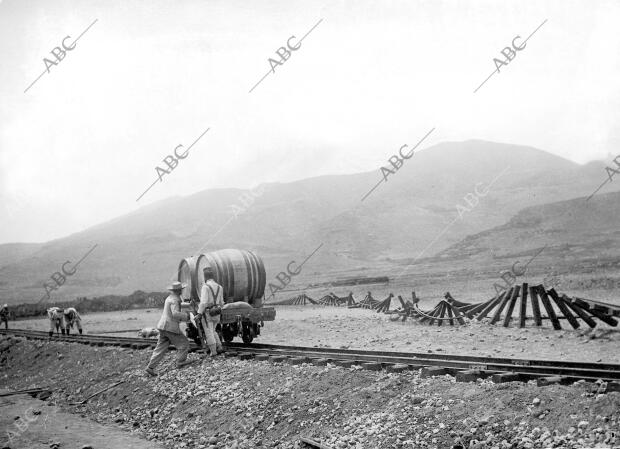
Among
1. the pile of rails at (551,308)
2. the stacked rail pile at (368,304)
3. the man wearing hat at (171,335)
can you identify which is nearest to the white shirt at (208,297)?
the man wearing hat at (171,335)

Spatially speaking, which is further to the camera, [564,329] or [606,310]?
[564,329]

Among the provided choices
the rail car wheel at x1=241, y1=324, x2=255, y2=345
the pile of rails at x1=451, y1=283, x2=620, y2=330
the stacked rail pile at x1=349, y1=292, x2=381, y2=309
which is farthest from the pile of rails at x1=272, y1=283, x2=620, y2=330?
the rail car wheel at x1=241, y1=324, x2=255, y2=345

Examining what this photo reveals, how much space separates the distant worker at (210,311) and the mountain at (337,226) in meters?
65.0

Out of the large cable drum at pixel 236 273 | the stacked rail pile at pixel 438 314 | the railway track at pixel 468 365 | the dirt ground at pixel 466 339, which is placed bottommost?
the dirt ground at pixel 466 339

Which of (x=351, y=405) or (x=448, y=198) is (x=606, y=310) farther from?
(x=448, y=198)

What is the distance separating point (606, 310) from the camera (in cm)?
1418

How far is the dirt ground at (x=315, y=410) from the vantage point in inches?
221

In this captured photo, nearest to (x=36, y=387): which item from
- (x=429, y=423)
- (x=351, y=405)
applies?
(x=351, y=405)

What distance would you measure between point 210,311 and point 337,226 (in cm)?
11656

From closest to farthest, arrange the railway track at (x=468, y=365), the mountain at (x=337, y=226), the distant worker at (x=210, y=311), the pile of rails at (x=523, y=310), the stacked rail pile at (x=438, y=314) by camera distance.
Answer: the railway track at (x=468, y=365) < the distant worker at (x=210, y=311) < the pile of rails at (x=523, y=310) < the stacked rail pile at (x=438, y=314) < the mountain at (x=337, y=226)

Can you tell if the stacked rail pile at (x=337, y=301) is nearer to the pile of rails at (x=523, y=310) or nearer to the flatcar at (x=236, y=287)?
the pile of rails at (x=523, y=310)

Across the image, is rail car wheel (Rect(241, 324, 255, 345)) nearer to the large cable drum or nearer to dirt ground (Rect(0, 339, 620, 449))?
the large cable drum

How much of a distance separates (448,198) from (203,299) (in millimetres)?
144188

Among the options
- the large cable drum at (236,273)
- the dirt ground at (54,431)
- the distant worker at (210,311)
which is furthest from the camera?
the large cable drum at (236,273)
